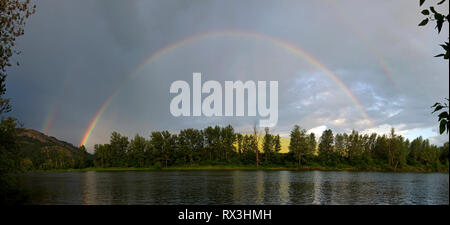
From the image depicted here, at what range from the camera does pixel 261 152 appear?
142 metres

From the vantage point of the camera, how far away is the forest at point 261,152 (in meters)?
128

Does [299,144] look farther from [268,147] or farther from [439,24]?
[439,24]

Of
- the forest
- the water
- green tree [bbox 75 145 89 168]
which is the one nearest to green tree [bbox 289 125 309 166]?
the forest

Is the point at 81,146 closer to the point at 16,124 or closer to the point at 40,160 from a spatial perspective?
the point at 40,160

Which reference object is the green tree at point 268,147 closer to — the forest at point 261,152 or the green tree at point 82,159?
the forest at point 261,152

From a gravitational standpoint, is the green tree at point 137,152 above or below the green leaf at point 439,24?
below

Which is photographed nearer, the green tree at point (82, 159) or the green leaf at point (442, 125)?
the green leaf at point (442, 125)

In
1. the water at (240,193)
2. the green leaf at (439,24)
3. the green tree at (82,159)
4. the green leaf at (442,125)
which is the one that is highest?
the green leaf at (439,24)

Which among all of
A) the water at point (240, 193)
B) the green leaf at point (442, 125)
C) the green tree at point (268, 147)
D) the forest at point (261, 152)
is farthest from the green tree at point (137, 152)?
the green leaf at point (442, 125)

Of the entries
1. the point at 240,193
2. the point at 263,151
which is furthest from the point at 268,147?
the point at 240,193

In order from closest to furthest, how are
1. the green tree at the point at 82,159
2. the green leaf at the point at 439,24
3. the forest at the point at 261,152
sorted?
A: the green leaf at the point at 439,24 → the forest at the point at 261,152 → the green tree at the point at 82,159

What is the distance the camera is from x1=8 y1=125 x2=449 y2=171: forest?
128 meters

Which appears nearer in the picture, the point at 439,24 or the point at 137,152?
the point at 439,24
